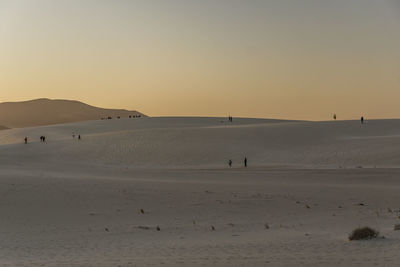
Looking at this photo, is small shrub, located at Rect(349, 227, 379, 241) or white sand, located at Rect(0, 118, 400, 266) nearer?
white sand, located at Rect(0, 118, 400, 266)

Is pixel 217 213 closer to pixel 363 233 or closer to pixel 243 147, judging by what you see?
pixel 363 233

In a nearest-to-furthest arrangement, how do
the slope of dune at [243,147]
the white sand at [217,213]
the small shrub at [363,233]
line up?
the white sand at [217,213] < the small shrub at [363,233] < the slope of dune at [243,147]

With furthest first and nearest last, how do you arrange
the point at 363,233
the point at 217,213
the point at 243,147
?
the point at 243,147
the point at 217,213
the point at 363,233

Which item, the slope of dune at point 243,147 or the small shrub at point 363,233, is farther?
the slope of dune at point 243,147

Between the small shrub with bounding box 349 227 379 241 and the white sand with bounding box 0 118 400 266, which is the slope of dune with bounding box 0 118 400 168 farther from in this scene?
the small shrub with bounding box 349 227 379 241

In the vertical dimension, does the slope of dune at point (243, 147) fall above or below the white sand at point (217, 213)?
above

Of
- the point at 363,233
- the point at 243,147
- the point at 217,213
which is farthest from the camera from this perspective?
the point at 243,147

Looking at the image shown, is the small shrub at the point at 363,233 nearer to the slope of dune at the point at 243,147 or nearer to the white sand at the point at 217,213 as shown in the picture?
the white sand at the point at 217,213

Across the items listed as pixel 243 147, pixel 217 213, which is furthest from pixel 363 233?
pixel 243 147

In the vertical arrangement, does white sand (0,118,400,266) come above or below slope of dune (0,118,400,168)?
below

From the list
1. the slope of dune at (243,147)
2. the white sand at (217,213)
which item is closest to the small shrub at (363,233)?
the white sand at (217,213)

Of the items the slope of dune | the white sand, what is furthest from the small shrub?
the slope of dune

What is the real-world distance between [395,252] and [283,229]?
4.81m

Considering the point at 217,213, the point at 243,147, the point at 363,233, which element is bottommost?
the point at 217,213
